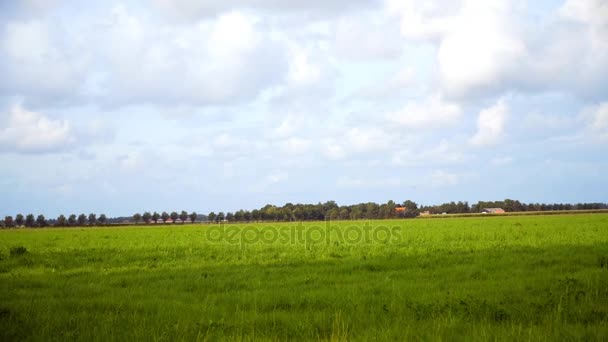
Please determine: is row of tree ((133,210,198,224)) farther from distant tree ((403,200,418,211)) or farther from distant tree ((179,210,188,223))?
distant tree ((403,200,418,211))

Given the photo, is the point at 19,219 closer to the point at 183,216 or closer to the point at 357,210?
the point at 183,216

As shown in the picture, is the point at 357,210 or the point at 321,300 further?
the point at 357,210

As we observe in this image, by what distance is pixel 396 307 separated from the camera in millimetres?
8492

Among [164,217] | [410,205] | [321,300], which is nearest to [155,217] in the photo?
[164,217]

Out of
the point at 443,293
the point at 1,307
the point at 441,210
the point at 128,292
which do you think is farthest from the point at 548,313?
the point at 441,210

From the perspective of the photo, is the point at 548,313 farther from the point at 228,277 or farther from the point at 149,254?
the point at 149,254

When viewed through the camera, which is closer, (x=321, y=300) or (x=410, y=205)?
(x=321, y=300)

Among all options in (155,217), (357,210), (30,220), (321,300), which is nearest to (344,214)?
(357,210)

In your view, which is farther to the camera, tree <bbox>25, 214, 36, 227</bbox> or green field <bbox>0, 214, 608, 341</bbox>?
tree <bbox>25, 214, 36, 227</bbox>

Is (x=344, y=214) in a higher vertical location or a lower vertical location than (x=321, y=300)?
higher

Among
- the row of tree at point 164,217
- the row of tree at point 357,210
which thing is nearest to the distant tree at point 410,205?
the row of tree at point 357,210

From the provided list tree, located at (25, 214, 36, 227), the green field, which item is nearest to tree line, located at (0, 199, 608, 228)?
tree, located at (25, 214, 36, 227)

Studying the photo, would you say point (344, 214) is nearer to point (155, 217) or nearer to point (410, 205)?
point (410, 205)

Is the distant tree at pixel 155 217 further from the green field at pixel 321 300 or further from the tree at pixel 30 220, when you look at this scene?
the green field at pixel 321 300
